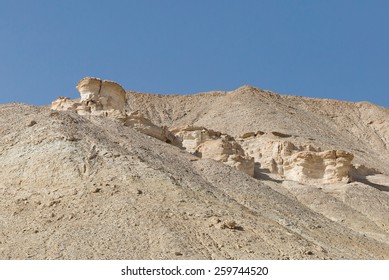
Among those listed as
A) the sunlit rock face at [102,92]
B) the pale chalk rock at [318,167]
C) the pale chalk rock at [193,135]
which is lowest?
the pale chalk rock at [318,167]

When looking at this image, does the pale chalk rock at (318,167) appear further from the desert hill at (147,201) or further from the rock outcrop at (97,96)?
the rock outcrop at (97,96)

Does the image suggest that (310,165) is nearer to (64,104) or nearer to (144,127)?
(144,127)

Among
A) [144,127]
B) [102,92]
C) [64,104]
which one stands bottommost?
[144,127]

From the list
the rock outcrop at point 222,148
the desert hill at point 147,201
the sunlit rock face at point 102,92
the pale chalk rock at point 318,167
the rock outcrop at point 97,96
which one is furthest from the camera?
the sunlit rock face at point 102,92

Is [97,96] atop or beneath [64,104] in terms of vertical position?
atop

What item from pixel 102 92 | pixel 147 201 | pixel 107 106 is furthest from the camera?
pixel 102 92

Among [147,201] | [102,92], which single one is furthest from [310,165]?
[147,201]

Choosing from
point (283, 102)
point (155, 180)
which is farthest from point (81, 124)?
point (283, 102)

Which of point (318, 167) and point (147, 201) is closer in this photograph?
point (147, 201)

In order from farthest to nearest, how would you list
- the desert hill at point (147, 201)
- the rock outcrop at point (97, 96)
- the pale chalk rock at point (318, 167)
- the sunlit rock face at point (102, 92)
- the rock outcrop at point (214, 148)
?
the sunlit rock face at point (102, 92) < the pale chalk rock at point (318, 167) < the rock outcrop at point (97, 96) < the rock outcrop at point (214, 148) < the desert hill at point (147, 201)

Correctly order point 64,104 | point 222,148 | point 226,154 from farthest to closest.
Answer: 1. point 64,104
2. point 222,148
3. point 226,154

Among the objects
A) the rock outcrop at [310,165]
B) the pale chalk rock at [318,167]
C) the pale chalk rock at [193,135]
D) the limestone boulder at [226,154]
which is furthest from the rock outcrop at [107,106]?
the pale chalk rock at [318,167]

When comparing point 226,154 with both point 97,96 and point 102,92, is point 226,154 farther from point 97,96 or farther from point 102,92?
point 102,92

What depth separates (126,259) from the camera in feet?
52.4
